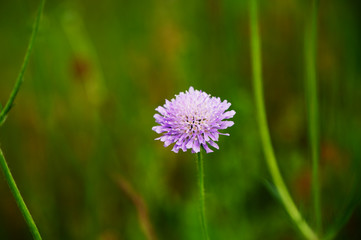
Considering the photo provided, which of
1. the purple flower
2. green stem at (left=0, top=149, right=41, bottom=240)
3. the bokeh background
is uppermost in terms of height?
the bokeh background

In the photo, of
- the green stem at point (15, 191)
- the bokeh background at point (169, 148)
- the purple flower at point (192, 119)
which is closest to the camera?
the green stem at point (15, 191)

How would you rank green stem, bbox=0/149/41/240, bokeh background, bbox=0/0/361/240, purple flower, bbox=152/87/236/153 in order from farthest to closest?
1. bokeh background, bbox=0/0/361/240
2. purple flower, bbox=152/87/236/153
3. green stem, bbox=0/149/41/240

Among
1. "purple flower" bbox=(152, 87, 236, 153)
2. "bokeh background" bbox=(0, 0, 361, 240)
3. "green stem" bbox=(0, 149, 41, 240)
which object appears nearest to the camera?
"green stem" bbox=(0, 149, 41, 240)

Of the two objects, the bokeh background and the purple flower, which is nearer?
the purple flower

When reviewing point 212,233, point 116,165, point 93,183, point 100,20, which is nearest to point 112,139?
point 116,165

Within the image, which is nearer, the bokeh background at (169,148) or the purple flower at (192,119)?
the purple flower at (192,119)

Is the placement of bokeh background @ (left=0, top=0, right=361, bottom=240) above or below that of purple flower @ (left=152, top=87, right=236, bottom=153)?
above

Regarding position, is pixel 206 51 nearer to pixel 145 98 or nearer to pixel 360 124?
pixel 145 98
